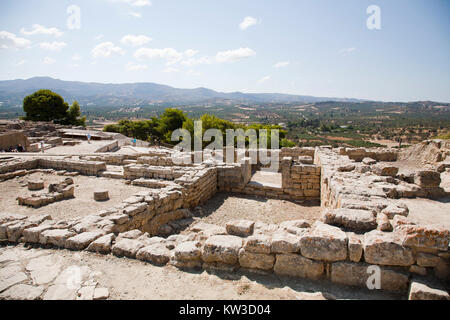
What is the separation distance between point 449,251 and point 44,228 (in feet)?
21.8

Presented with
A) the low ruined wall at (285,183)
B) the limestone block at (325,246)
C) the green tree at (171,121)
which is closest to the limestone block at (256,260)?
the limestone block at (325,246)

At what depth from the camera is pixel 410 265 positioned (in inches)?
130

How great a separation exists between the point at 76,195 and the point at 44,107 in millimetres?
40573

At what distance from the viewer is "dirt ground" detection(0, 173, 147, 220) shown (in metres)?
7.79

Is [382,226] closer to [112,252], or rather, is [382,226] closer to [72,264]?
[112,252]

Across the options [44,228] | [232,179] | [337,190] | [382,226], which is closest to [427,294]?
[382,226]

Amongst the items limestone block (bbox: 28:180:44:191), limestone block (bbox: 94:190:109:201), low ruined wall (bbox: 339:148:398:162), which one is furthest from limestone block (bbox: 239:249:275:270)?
low ruined wall (bbox: 339:148:398:162)

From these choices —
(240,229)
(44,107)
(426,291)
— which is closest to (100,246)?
(240,229)

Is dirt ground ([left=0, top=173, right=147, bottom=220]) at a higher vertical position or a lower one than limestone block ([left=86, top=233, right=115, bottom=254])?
lower

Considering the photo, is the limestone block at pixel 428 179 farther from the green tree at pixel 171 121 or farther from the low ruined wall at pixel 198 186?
the green tree at pixel 171 121

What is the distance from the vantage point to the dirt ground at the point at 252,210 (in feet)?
26.9

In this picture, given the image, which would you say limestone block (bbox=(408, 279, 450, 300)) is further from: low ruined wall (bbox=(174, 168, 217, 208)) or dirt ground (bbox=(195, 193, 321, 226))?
low ruined wall (bbox=(174, 168, 217, 208))

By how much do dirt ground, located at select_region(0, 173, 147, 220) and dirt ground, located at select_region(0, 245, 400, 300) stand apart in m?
3.48

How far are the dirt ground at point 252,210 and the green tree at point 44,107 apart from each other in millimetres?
42862
